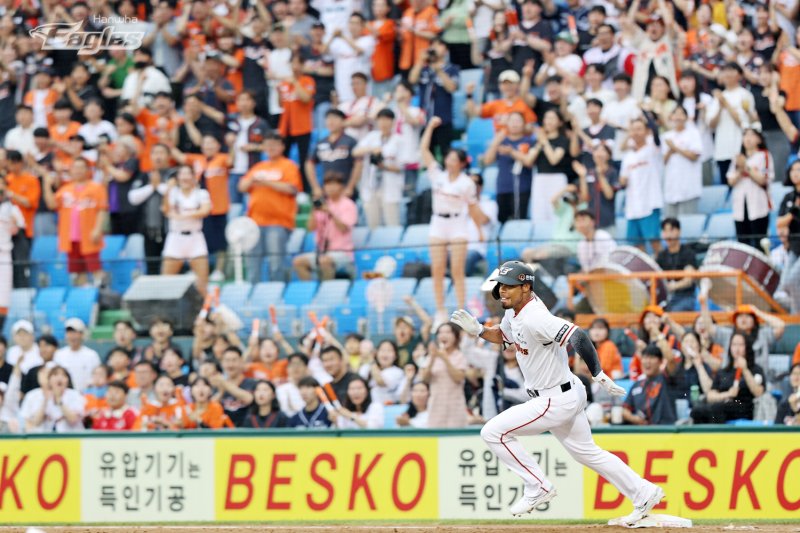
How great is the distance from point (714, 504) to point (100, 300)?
303 inches

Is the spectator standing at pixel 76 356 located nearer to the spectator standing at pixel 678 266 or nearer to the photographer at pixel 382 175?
the photographer at pixel 382 175

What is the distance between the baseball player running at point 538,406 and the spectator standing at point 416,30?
8.15 m

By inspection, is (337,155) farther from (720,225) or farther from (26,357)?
(720,225)

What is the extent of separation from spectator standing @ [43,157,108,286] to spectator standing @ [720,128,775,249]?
7898 millimetres

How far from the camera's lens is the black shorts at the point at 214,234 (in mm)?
16688

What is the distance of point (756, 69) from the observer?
50.9ft

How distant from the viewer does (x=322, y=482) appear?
12.6 metres

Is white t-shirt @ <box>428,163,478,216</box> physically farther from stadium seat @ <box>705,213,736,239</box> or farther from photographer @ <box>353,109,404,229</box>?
stadium seat @ <box>705,213,736,239</box>

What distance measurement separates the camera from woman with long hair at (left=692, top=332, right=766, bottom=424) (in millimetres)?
12297

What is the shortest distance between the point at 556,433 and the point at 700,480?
2.39 m

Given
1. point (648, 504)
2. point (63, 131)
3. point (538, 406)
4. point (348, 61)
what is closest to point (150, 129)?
point (63, 131)

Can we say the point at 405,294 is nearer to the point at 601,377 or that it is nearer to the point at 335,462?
the point at 335,462

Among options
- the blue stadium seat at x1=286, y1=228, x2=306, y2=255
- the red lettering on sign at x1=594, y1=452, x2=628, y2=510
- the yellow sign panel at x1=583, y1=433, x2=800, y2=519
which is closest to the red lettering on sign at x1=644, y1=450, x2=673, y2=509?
the yellow sign panel at x1=583, y1=433, x2=800, y2=519

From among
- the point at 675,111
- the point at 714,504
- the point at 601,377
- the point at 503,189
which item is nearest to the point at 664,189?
the point at 675,111
